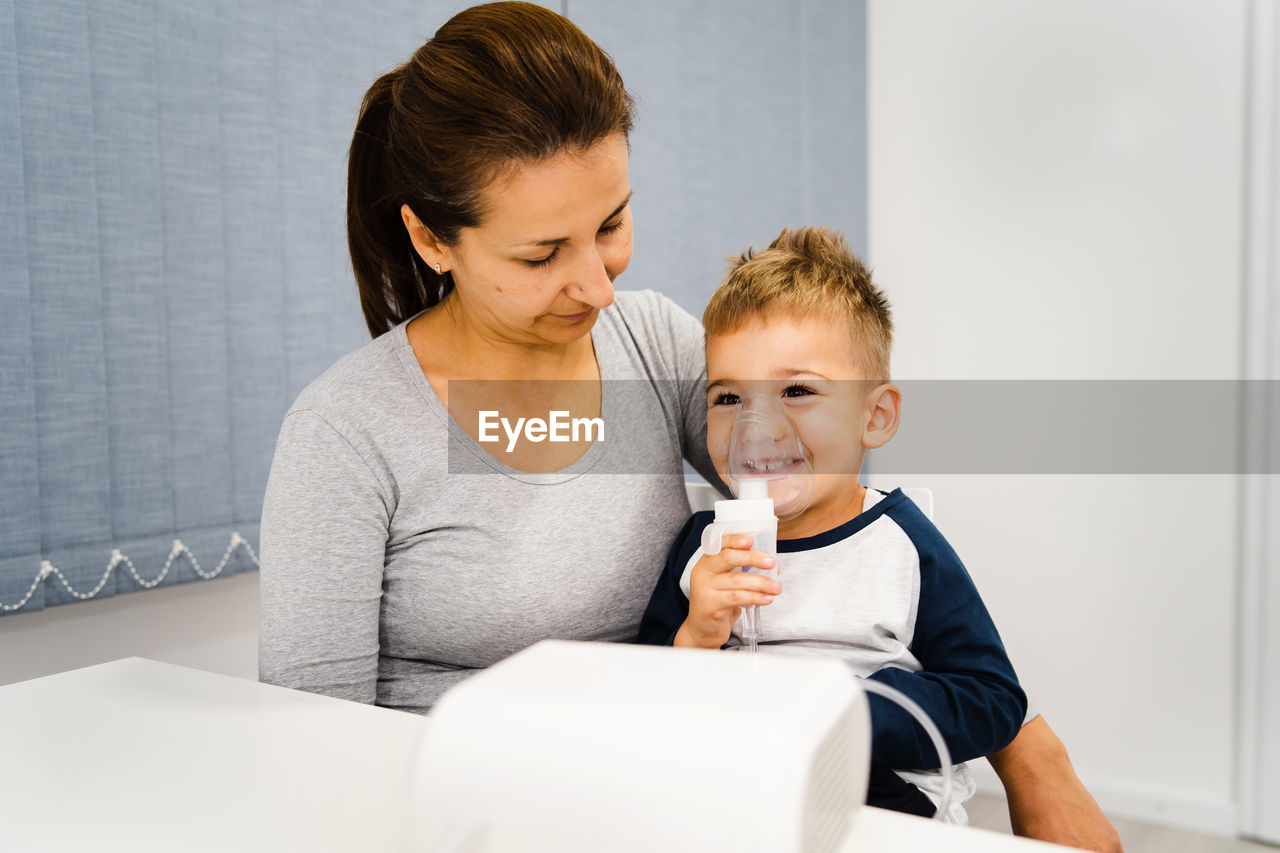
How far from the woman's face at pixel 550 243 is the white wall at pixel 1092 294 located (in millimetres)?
1936

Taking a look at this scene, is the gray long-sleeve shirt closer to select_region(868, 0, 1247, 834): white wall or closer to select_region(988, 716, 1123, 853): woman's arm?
select_region(988, 716, 1123, 853): woman's arm

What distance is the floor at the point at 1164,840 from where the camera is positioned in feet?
7.78

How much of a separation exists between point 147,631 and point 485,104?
111 centimetres

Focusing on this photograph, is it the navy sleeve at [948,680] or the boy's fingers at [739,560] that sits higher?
the boy's fingers at [739,560]

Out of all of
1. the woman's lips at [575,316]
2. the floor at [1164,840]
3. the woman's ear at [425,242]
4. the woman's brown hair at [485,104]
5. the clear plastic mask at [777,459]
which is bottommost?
the floor at [1164,840]

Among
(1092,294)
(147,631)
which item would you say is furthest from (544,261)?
(1092,294)

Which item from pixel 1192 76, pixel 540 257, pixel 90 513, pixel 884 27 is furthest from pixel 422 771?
pixel 884 27

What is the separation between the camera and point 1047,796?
Result: 3.45ft

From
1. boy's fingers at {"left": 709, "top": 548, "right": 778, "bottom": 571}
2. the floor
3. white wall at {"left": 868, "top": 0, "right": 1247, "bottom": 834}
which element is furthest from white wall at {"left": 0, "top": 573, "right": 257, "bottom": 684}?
white wall at {"left": 868, "top": 0, "right": 1247, "bottom": 834}

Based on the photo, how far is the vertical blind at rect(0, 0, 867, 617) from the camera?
1.34 meters

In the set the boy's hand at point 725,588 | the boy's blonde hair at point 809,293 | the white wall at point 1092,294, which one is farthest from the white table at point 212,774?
the white wall at point 1092,294

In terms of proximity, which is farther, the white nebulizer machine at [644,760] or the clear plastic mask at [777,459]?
the clear plastic mask at [777,459]

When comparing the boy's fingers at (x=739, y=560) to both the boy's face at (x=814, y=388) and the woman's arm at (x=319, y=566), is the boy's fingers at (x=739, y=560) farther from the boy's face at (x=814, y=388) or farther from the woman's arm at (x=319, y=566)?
the woman's arm at (x=319, y=566)

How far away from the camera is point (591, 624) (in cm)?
116
